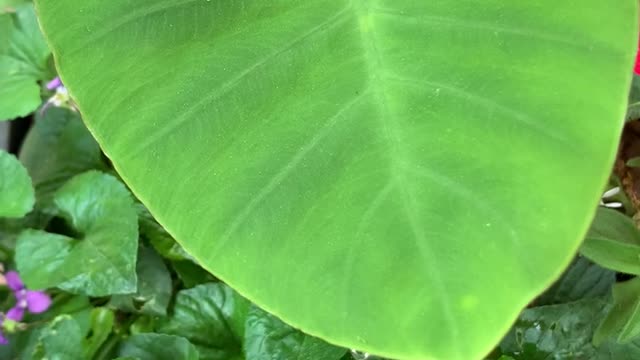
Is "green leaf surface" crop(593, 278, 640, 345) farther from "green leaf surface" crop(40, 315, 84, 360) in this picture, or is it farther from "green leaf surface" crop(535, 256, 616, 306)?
"green leaf surface" crop(40, 315, 84, 360)

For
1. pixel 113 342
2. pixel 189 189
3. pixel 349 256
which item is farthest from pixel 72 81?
pixel 113 342

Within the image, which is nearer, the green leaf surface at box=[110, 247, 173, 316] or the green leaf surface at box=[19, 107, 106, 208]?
the green leaf surface at box=[110, 247, 173, 316]

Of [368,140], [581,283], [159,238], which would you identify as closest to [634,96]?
[581,283]

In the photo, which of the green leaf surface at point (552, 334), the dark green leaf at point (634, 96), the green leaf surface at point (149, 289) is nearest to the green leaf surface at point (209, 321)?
the green leaf surface at point (149, 289)

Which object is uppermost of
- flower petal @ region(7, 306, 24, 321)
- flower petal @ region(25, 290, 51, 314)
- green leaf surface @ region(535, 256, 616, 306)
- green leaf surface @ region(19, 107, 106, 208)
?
green leaf surface @ region(19, 107, 106, 208)

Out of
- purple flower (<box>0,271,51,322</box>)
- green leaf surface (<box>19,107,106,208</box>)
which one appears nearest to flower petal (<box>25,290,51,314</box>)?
purple flower (<box>0,271,51,322</box>)

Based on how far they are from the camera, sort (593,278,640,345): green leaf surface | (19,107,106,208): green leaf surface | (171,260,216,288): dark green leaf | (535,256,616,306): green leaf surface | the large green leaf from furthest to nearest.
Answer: (19,107,106,208): green leaf surface
(171,260,216,288): dark green leaf
(535,256,616,306): green leaf surface
(593,278,640,345): green leaf surface
the large green leaf

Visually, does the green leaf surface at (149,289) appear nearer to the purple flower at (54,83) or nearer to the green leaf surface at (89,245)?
the green leaf surface at (89,245)
